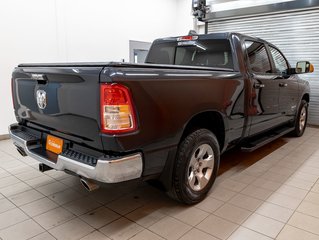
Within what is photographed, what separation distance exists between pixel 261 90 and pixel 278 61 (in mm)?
1122

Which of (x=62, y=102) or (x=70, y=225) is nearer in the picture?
(x=62, y=102)

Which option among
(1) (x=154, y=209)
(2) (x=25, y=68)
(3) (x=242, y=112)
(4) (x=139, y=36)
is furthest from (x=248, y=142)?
(4) (x=139, y=36)

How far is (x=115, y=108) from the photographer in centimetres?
165

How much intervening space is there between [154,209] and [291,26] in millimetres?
5956

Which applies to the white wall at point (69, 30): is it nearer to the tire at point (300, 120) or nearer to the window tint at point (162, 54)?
the window tint at point (162, 54)

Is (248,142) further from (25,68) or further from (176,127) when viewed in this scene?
(25,68)

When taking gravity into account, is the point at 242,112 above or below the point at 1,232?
above

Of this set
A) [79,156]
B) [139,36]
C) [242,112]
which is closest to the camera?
[79,156]

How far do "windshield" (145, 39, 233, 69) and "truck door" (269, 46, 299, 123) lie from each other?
42.6 inches

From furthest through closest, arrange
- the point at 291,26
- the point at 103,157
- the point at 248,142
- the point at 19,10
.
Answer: the point at 291,26 < the point at 19,10 < the point at 248,142 < the point at 103,157

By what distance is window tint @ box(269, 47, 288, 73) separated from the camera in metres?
3.84

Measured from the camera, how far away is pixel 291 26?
6383 millimetres

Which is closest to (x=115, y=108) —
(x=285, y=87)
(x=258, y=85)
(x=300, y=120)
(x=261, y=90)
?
(x=258, y=85)

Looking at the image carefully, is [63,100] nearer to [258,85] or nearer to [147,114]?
[147,114]
